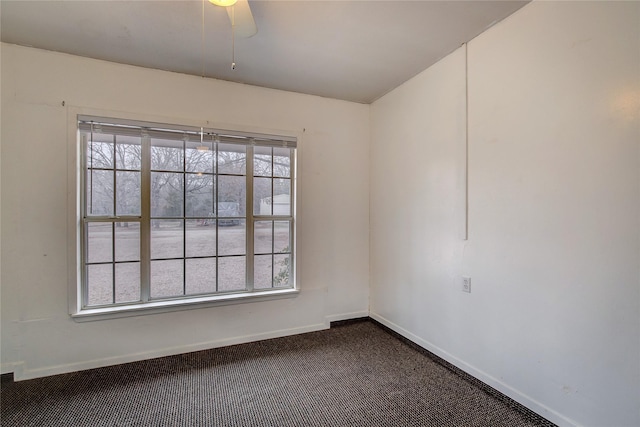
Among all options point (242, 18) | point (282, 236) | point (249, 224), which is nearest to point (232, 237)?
point (249, 224)

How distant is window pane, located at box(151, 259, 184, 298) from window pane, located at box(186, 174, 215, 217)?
0.52 m

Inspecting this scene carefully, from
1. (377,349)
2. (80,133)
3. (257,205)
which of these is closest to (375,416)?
(377,349)

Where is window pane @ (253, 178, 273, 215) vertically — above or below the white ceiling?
below

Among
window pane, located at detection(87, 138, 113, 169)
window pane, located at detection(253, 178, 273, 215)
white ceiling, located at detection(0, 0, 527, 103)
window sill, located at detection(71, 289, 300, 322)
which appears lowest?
window sill, located at detection(71, 289, 300, 322)

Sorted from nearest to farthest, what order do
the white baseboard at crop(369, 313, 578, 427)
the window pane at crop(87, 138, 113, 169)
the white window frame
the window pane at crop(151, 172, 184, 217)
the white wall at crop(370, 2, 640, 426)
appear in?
the white wall at crop(370, 2, 640, 426), the white baseboard at crop(369, 313, 578, 427), the white window frame, the window pane at crop(87, 138, 113, 169), the window pane at crop(151, 172, 184, 217)

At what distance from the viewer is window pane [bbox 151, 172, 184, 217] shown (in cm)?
283

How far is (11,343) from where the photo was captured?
2.34 m

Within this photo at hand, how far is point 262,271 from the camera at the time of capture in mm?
3248

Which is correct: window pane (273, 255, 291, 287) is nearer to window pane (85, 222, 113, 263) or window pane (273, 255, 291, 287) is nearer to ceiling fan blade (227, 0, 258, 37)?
window pane (85, 222, 113, 263)

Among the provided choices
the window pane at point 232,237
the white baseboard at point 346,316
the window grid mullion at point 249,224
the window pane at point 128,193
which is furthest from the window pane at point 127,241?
the white baseboard at point 346,316

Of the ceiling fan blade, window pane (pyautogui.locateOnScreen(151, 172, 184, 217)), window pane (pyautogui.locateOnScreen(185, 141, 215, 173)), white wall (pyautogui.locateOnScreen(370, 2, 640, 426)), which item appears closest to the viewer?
white wall (pyautogui.locateOnScreen(370, 2, 640, 426))

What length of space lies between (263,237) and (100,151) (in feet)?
5.52

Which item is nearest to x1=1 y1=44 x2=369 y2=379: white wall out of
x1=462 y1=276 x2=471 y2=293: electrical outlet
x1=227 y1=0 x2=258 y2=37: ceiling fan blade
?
x1=227 y1=0 x2=258 y2=37: ceiling fan blade

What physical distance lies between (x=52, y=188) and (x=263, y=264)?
76.4 inches
